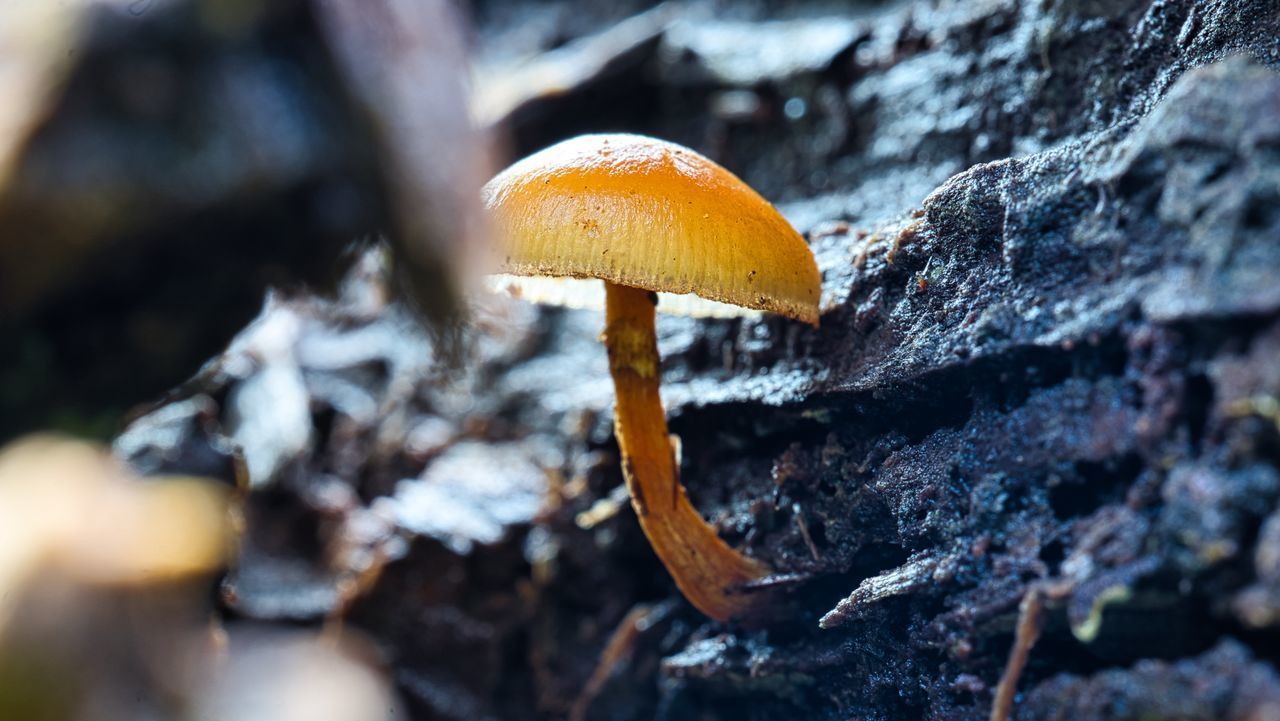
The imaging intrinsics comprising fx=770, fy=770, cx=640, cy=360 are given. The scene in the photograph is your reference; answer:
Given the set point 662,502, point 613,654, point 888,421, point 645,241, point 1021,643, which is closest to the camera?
point 1021,643

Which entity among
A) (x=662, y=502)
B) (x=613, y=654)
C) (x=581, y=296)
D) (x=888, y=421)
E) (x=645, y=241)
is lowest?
(x=613, y=654)

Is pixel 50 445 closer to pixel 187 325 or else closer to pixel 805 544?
pixel 187 325

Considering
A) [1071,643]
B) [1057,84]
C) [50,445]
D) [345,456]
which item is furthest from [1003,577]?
[345,456]

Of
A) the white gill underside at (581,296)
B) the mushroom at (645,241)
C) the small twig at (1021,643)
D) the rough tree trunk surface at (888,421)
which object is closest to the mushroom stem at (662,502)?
the mushroom at (645,241)

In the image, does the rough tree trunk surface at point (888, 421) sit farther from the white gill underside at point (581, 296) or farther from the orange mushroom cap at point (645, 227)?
the orange mushroom cap at point (645, 227)

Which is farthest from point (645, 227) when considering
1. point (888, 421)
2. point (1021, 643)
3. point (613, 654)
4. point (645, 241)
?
point (613, 654)

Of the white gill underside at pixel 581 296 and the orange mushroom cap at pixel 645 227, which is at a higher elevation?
the orange mushroom cap at pixel 645 227

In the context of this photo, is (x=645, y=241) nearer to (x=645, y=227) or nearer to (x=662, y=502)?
(x=645, y=227)
